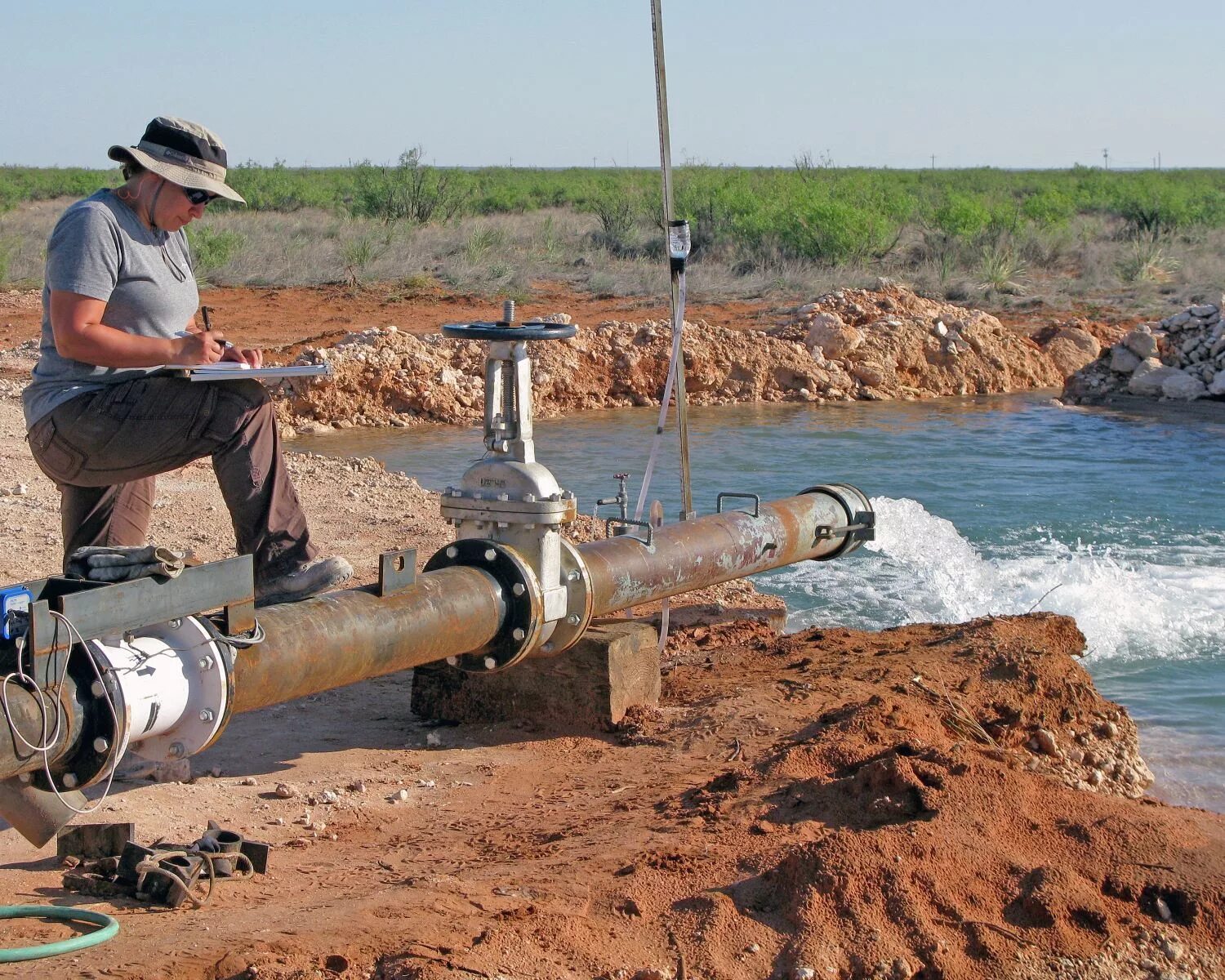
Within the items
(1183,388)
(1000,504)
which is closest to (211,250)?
(1183,388)

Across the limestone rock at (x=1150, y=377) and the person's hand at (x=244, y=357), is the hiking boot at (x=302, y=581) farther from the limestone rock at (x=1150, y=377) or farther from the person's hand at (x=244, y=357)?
the limestone rock at (x=1150, y=377)

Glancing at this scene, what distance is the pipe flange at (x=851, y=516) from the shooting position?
610 centimetres

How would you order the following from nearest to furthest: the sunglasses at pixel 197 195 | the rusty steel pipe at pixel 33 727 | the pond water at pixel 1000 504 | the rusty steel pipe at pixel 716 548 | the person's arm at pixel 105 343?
the rusty steel pipe at pixel 33 727 → the person's arm at pixel 105 343 → the sunglasses at pixel 197 195 → the rusty steel pipe at pixel 716 548 → the pond water at pixel 1000 504

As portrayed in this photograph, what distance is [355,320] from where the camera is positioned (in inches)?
784

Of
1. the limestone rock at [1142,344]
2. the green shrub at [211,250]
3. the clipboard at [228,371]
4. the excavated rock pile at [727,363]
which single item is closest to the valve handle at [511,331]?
the clipboard at [228,371]

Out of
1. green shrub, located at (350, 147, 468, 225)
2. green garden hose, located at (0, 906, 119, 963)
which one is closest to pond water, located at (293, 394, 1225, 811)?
green garden hose, located at (0, 906, 119, 963)

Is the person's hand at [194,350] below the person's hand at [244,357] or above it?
above

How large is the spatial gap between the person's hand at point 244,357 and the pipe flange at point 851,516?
2.68m

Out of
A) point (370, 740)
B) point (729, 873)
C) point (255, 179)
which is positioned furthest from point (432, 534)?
point (255, 179)

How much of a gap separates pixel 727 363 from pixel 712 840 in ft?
41.0

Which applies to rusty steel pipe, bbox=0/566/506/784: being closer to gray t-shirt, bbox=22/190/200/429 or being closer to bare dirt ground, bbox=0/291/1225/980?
bare dirt ground, bbox=0/291/1225/980

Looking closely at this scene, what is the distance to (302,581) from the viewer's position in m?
4.20

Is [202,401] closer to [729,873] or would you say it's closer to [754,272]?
[729,873]

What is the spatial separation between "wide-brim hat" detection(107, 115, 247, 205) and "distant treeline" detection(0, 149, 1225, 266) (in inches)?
877
